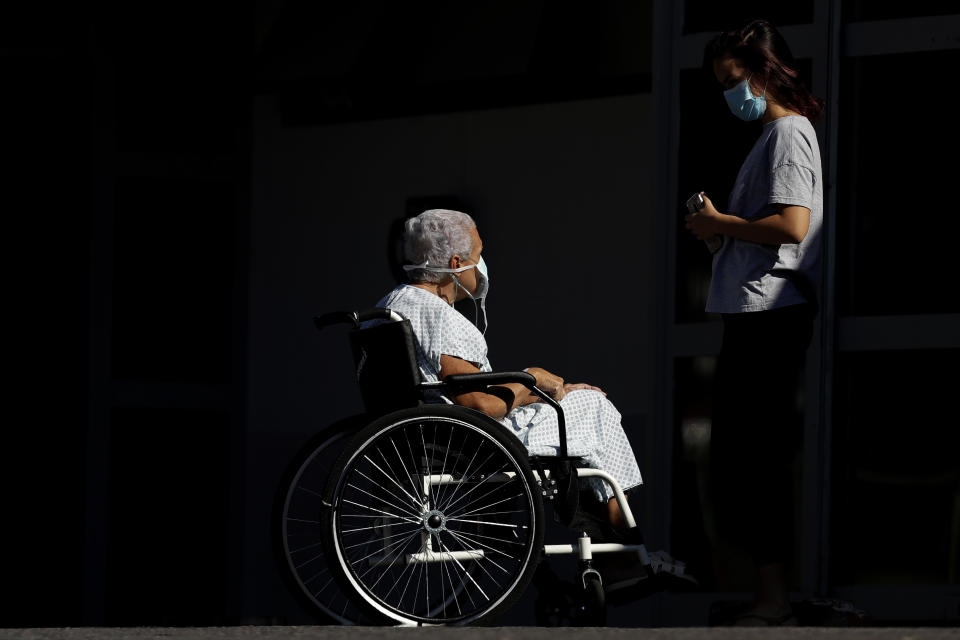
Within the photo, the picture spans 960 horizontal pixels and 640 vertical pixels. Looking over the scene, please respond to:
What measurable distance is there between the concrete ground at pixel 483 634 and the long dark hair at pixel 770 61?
153 centimetres

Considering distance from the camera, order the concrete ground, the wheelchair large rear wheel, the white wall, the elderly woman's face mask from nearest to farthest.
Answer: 1. the concrete ground
2. the wheelchair large rear wheel
3. the elderly woman's face mask
4. the white wall

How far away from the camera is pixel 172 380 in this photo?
916cm

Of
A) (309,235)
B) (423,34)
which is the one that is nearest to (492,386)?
(423,34)

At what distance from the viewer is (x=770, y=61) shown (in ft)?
16.4

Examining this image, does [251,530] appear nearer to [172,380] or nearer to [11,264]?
[172,380]

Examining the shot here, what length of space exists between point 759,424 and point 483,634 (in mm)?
1175

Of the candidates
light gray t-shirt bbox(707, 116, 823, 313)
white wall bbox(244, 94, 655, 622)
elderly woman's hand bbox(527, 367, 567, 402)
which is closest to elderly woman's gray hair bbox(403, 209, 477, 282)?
elderly woman's hand bbox(527, 367, 567, 402)

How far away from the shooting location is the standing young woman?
4879 millimetres

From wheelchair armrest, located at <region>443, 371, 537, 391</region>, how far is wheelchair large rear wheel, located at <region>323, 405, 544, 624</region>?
12cm

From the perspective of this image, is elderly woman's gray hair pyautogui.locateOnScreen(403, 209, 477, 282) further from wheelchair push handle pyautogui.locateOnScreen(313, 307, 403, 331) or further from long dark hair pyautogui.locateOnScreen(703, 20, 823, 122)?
long dark hair pyautogui.locateOnScreen(703, 20, 823, 122)

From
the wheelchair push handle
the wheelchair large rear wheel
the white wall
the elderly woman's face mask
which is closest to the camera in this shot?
the wheelchair large rear wheel

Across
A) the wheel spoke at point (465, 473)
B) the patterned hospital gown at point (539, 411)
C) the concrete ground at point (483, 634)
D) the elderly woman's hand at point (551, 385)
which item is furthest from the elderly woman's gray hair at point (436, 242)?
the concrete ground at point (483, 634)

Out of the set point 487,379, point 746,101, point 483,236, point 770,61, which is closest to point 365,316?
point 487,379

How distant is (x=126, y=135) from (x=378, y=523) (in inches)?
184
